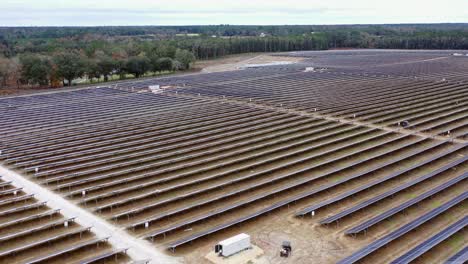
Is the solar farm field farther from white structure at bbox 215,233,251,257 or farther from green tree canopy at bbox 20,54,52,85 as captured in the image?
green tree canopy at bbox 20,54,52,85

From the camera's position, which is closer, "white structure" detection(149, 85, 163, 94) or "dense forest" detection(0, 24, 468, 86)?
"white structure" detection(149, 85, 163, 94)

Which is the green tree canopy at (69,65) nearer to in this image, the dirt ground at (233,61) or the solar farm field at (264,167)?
the dirt ground at (233,61)

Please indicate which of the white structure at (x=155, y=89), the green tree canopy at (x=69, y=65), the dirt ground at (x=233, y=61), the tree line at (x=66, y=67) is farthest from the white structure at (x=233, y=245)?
the green tree canopy at (x=69, y=65)

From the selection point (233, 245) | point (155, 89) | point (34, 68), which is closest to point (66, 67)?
point (34, 68)

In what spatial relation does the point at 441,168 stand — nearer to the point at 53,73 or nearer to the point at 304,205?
the point at 304,205

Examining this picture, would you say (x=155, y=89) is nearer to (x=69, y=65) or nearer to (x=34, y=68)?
(x=69, y=65)

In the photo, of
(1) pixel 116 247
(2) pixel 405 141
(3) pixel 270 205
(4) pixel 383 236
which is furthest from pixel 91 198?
(2) pixel 405 141

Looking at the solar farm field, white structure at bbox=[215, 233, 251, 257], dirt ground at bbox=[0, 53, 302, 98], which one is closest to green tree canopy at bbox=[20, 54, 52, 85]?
dirt ground at bbox=[0, 53, 302, 98]
